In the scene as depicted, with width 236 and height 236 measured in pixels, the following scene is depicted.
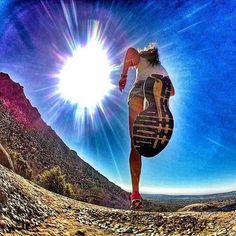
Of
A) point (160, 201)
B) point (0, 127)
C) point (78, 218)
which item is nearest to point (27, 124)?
point (0, 127)

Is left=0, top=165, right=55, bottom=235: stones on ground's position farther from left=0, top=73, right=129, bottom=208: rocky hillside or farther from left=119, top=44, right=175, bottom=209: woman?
left=0, top=73, right=129, bottom=208: rocky hillside

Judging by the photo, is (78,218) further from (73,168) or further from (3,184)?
(73,168)

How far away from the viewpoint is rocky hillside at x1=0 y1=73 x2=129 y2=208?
21312 millimetres

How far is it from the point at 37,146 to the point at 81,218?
13335 millimetres

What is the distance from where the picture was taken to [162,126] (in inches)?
382

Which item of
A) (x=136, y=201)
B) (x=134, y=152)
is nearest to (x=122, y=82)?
(x=134, y=152)

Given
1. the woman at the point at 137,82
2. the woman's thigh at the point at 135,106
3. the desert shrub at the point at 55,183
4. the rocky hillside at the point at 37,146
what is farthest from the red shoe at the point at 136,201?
the rocky hillside at the point at 37,146

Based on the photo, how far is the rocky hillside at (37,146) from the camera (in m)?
21.3

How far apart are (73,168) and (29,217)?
46.4 feet

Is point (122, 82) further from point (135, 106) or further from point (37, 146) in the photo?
point (37, 146)

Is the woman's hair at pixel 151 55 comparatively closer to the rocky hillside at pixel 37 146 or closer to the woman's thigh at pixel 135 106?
the woman's thigh at pixel 135 106

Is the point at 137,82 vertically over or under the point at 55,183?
over

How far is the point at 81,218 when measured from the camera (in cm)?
1112

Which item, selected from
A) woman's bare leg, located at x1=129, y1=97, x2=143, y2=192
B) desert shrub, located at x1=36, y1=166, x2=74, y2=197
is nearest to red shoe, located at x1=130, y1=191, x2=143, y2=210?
woman's bare leg, located at x1=129, y1=97, x2=143, y2=192
